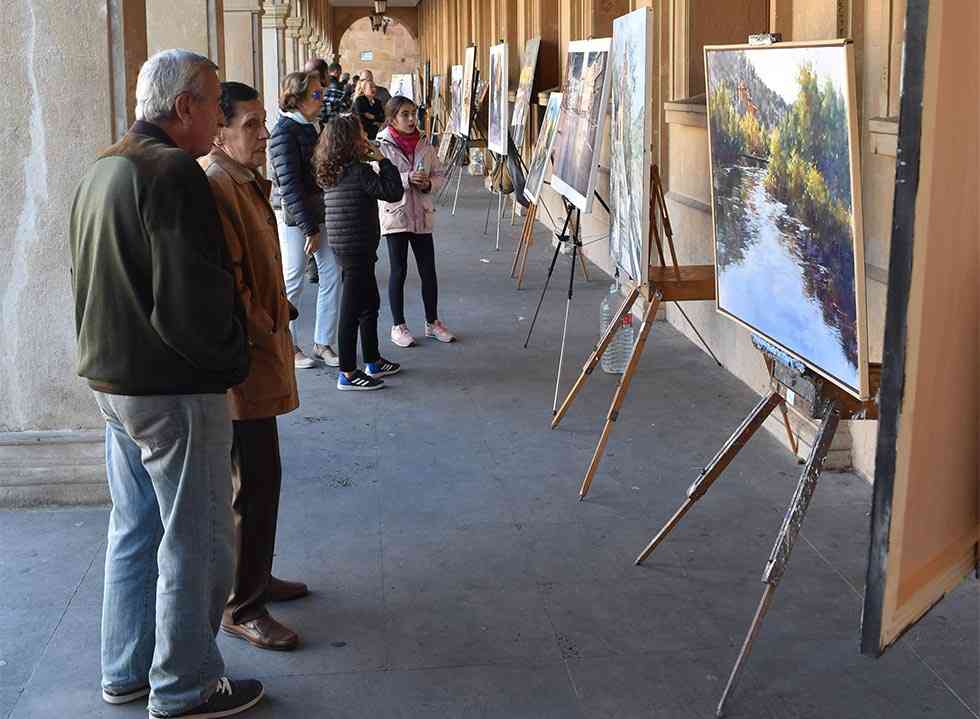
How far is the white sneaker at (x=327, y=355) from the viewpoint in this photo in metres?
7.65

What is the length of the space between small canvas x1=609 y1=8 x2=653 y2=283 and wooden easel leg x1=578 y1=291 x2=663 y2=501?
0.77 ft

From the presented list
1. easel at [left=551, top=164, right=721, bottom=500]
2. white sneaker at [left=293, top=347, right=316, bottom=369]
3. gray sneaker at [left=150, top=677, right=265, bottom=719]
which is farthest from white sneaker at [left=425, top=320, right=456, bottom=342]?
gray sneaker at [left=150, top=677, right=265, bottom=719]

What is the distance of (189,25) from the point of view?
735 centimetres

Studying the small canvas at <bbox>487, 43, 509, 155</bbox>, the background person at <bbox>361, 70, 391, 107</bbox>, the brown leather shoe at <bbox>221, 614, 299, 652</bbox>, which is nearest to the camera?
the brown leather shoe at <bbox>221, 614, 299, 652</bbox>

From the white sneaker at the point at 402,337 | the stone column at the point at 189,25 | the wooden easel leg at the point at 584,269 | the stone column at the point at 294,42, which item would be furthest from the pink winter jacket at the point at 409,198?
the stone column at the point at 294,42

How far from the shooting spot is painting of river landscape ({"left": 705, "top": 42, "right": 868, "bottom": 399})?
318 centimetres

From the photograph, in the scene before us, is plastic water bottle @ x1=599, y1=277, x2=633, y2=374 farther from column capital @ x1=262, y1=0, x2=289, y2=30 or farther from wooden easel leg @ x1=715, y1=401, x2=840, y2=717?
column capital @ x1=262, y1=0, x2=289, y2=30

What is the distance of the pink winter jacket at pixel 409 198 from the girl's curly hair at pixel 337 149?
1.08m

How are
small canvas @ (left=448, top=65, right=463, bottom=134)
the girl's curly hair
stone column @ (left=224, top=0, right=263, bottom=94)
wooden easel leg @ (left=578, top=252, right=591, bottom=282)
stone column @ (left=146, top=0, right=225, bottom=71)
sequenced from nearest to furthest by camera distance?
the girl's curly hair < stone column @ (left=146, top=0, right=225, bottom=71) < wooden easel leg @ (left=578, top=252, right=591, bottom=282) < stone column @ (left=224, top=0, right=263, bottom=94) < small canvas @ (left=448, top=65, right=463, bottom=134)

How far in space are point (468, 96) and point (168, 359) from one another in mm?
13310

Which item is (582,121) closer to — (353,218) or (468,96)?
(353,218)

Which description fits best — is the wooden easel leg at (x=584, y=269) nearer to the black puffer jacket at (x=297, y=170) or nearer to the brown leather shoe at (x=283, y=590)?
the black puffer jacket at (x=297, y=170)

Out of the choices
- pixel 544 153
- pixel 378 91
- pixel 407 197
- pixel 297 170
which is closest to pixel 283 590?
pixel 297 170

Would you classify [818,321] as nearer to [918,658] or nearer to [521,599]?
[918,658]
